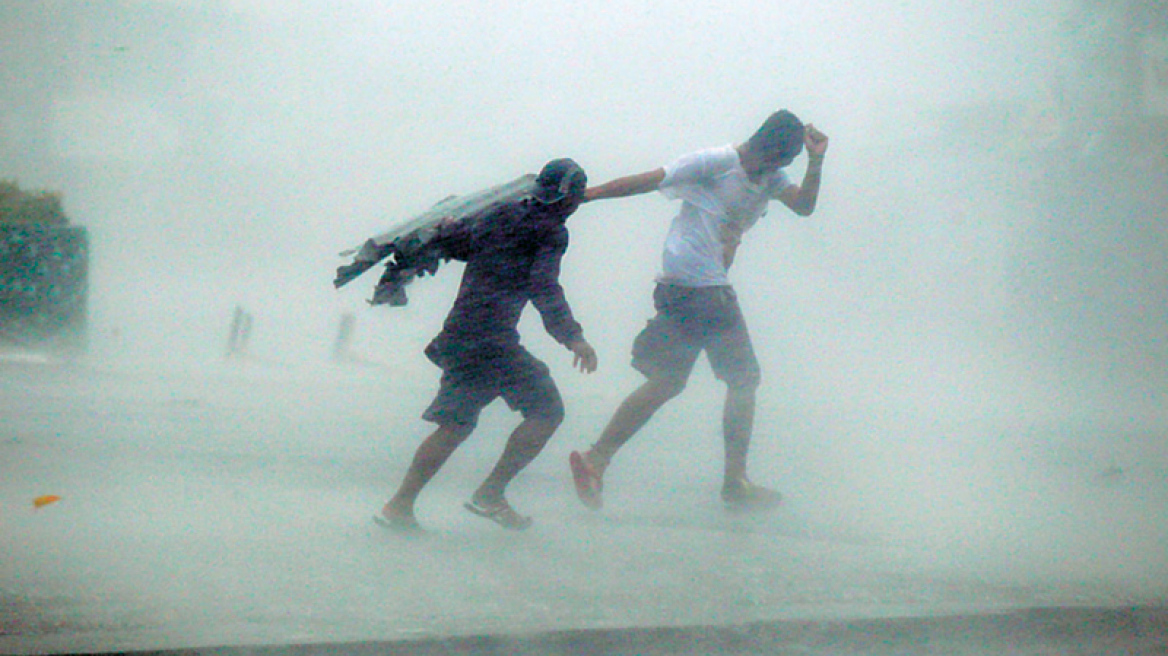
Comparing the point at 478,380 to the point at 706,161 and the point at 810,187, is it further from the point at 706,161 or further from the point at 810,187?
the point at 810,187

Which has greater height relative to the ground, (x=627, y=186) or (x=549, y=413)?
(x=627, y=186)

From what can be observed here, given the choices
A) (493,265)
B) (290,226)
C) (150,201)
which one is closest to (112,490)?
(493,265)

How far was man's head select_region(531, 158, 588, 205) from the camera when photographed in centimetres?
339

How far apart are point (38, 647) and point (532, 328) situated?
8.77 metres

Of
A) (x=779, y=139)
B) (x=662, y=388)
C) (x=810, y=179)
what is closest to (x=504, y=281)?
(x=662, y=388)

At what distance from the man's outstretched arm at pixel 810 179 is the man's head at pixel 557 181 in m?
1.05

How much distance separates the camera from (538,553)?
11.9ft

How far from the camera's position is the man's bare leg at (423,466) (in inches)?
141

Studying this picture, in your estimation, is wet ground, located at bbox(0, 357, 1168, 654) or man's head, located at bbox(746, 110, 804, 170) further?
man's head, located at bbox(746, 110, 804, 170)

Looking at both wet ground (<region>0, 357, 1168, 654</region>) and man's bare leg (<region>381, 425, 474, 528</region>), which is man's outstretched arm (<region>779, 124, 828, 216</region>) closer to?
wet ground (<region>0, 357, 1168, 654</region>)

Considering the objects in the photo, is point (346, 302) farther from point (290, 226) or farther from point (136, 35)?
point (136, 35)

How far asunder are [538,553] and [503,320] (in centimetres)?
74

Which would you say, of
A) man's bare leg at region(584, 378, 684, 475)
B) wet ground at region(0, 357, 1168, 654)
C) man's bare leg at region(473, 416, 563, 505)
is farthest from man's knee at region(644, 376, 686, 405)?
man's bare leg at region(473, 416, 563, 505)

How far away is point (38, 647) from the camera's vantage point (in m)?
2.43
